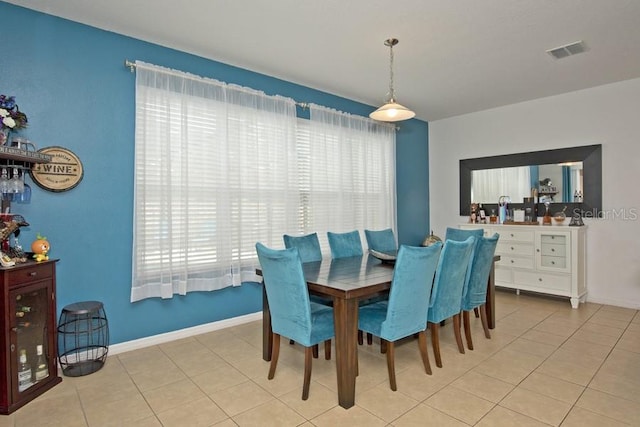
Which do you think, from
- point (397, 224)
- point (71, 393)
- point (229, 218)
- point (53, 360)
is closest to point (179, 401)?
point (71, 393)

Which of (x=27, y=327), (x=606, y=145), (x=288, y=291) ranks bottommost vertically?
(x=27, y=327)

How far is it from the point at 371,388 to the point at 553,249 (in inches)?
133

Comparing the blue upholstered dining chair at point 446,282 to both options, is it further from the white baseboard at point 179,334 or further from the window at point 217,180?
the white baseboard at point 179,334

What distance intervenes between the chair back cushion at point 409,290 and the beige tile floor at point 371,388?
423mm

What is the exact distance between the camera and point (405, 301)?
7.73 ft

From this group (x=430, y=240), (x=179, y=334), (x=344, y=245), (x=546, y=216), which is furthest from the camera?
(x=430, y=240)

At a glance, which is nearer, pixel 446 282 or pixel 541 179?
pixel 446 282

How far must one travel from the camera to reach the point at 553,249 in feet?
14.8

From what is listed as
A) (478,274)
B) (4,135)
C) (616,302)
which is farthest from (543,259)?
(4,135)

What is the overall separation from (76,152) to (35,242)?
775 mm

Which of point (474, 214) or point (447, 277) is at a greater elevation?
point (474, 214)

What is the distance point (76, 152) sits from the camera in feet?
A: 9.33

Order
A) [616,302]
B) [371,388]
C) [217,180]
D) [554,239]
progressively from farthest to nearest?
[554,239] < [616,302] < [217,180] < [371,388]

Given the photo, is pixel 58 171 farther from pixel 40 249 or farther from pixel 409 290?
pixel 409 290
